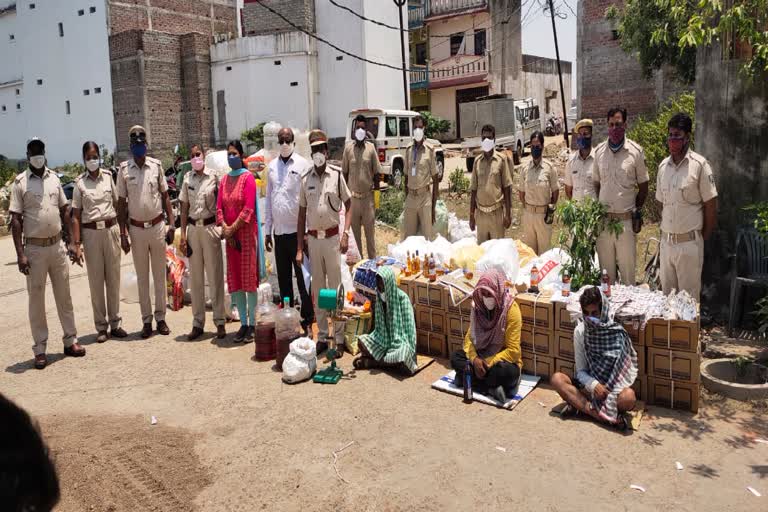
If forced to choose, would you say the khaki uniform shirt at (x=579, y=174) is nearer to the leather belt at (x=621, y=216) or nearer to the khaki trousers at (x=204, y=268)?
the leather belt at (x=621, y=216)

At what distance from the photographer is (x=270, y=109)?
1075 inches

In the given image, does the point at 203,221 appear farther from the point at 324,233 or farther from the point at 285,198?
the point at 324,233

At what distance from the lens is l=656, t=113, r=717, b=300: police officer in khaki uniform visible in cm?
525

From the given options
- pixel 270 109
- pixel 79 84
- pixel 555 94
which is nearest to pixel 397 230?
pixel 270 109

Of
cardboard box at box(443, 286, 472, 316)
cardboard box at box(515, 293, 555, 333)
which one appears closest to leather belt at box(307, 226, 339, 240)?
cardboard box at box(443, 286, 472, 316)

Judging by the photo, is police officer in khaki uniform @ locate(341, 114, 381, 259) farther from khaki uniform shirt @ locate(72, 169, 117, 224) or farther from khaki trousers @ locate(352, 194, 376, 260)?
khaki uniform shirt @ locate(72, 169, 117, 224)

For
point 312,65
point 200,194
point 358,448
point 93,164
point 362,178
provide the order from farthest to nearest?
point 312,65
point 362,178
point 200,194
point 93,164
point 358,448

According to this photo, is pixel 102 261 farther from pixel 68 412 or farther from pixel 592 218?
pixel 592 218

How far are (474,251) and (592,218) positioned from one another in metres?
1.26

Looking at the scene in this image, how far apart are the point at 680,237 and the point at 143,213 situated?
5158 mm

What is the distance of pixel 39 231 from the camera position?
605cm

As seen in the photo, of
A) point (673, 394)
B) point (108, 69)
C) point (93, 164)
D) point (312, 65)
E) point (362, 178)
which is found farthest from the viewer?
point (108, 69)

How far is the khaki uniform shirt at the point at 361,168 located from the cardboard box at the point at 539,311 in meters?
3.38

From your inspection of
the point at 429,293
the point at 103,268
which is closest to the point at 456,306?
the point at 429,293
